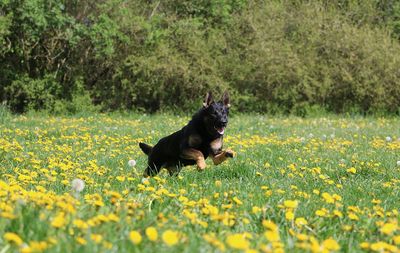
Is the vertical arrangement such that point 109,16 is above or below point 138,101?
above

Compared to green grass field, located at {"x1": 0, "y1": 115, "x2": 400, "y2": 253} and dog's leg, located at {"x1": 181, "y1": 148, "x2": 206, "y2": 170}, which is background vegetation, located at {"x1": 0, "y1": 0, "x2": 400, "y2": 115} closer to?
green grass field, located at {"x1": 0, "y1": 115, "x2": 400, "y2": 253}

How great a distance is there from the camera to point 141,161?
22.1 feet

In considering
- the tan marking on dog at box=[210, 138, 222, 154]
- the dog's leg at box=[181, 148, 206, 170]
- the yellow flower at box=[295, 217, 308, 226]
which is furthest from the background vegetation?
the yellow flower at box=[295, 217, 308, 226]

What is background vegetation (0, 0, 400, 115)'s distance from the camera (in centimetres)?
1772

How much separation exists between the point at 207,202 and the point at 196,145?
2.38 metres

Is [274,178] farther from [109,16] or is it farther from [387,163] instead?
[109,16]

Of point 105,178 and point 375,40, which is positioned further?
point 375,40

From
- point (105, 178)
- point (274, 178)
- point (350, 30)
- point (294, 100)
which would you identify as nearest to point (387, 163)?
point (274, 178)

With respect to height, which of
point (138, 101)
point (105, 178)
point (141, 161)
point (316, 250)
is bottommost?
point (138, 101)

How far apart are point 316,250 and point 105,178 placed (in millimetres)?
3100

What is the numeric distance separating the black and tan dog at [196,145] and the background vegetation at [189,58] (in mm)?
11808

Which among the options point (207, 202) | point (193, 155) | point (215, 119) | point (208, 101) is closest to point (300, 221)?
point (207, 202)

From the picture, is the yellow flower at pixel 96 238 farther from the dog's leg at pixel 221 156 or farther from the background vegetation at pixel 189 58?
the background vegetation at pixel 189 58

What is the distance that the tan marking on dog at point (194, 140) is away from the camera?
5602 mm
